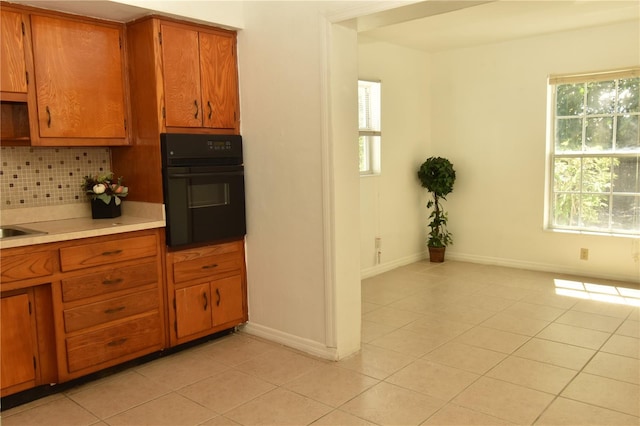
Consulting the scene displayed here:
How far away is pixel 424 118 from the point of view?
5938 millimetres

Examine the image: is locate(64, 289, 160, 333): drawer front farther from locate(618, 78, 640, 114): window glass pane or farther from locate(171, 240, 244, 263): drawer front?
locate(618, 78, 640, 114): window glass pane

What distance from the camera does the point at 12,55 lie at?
109 inches

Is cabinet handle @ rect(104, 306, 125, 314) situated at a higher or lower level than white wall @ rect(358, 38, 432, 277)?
lower

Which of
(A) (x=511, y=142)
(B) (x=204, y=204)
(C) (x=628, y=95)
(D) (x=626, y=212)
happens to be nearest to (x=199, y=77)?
(B) (x=204, y=204)

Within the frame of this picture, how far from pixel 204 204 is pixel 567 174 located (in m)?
3.81

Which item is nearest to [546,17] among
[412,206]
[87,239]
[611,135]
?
[611,135]

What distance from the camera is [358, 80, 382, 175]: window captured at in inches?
202

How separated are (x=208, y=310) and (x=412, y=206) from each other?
3129 mm

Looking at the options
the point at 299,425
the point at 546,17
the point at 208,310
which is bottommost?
the point at 299,425

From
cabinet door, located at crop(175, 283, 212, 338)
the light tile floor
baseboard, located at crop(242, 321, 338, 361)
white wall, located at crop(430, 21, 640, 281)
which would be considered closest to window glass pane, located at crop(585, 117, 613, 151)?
white wall, located at crop(430, 21, 640, 281)

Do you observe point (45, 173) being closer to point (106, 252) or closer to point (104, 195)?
point (104, 195)

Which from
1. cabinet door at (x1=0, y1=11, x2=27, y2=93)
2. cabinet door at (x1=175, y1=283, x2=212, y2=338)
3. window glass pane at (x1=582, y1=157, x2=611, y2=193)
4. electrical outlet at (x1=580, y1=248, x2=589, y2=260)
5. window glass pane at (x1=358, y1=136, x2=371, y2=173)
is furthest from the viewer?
window glass pane at (x1=358, y1=136, x2=371, y2=173)

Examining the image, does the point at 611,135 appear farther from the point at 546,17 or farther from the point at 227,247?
the point at 227,247

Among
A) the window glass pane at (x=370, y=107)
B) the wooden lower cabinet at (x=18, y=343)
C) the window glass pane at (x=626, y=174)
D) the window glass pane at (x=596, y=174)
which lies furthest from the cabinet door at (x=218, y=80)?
the window glass pane at (x=626, y=174)
